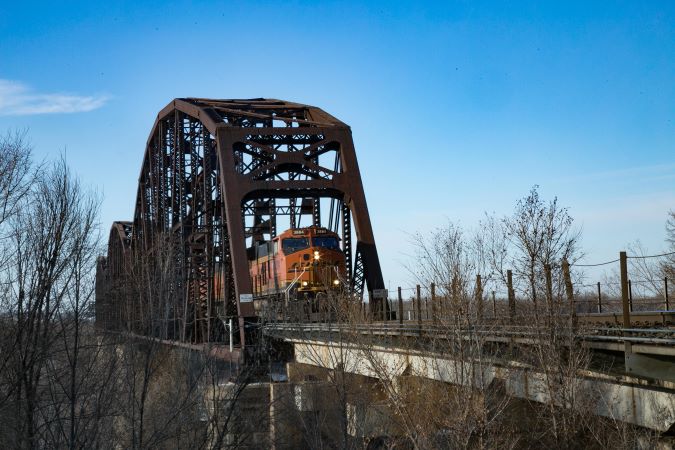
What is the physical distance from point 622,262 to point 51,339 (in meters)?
11.8

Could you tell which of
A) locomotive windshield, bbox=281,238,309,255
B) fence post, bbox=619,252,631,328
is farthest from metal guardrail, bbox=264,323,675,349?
locomotive windshield, bbox=281,238,309,255

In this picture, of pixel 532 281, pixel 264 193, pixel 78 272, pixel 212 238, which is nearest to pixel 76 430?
pixel 78 272

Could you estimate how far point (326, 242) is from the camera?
32562 millimetres

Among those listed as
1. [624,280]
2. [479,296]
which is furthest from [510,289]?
[624,280]

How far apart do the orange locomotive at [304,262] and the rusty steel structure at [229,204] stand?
1.10 m

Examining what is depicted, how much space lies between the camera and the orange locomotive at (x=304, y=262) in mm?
30875

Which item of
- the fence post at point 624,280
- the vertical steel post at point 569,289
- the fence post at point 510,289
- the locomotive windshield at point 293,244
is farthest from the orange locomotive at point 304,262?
the fence post at point 624,280

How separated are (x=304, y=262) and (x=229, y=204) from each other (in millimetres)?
5589

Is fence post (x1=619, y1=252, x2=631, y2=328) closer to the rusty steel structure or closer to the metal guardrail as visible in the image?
the metal guardrail

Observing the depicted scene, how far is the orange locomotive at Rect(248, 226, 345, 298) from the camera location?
101 ft

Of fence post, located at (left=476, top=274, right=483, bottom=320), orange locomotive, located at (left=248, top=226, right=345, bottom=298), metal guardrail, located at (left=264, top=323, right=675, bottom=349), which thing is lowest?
metal guardrail, located at (left=264, top=323, right=675, bottom=349)

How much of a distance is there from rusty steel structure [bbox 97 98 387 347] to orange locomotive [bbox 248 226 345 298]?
110 cm

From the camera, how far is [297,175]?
29.8m

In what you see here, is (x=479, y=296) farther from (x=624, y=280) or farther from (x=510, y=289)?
(x=624, y=280)
